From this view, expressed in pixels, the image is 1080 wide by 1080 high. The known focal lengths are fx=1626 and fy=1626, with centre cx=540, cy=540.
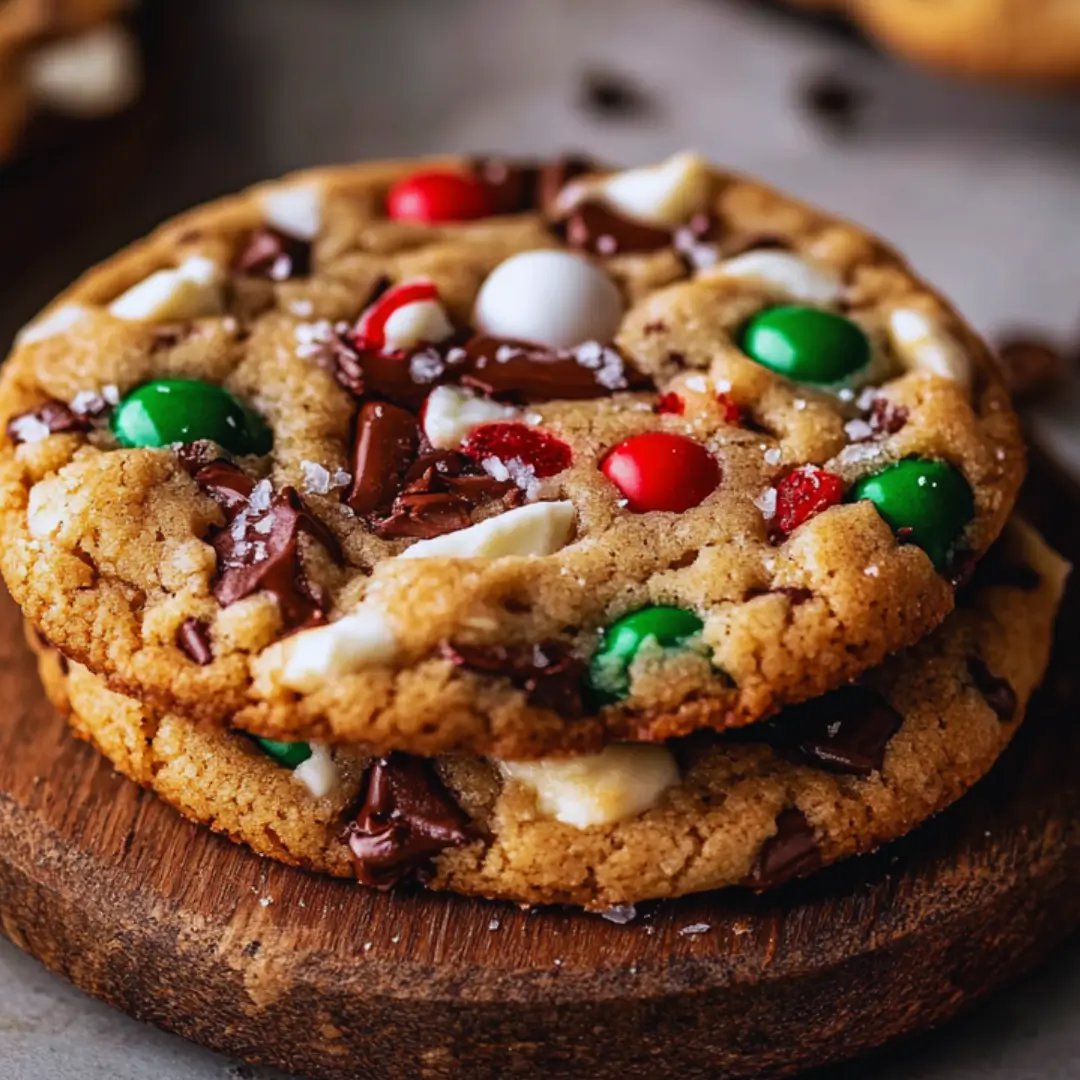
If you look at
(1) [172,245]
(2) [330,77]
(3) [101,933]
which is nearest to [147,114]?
(2) [330,77]

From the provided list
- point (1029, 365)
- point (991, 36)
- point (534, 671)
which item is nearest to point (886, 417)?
point (534, 671)

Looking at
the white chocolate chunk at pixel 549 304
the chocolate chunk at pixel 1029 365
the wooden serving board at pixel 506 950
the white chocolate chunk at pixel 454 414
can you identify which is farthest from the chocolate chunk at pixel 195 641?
the chocolate chunk at pixel 1029 365

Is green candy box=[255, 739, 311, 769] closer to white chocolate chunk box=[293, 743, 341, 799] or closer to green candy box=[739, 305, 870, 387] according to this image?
white chocolate chunk box=[293, 743, 341, 799]

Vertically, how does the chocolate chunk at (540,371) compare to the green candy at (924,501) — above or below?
above

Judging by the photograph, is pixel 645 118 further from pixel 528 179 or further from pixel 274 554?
pixel 274 554

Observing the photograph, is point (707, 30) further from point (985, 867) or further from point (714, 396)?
point (985, 867)

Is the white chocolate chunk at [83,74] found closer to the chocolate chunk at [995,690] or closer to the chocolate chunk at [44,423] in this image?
the chocolate chunk at [44,423]
